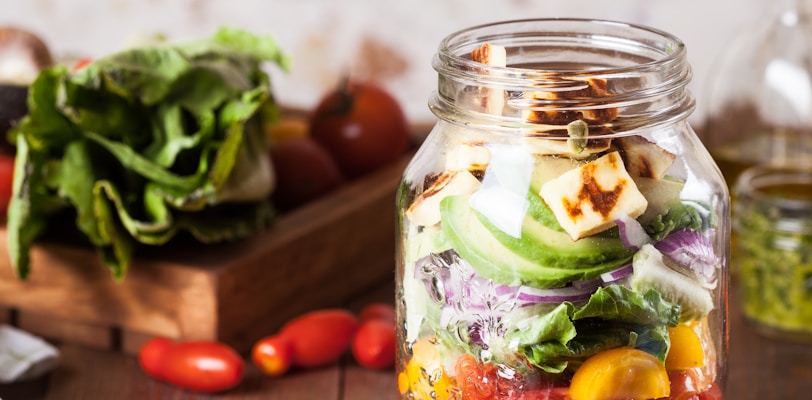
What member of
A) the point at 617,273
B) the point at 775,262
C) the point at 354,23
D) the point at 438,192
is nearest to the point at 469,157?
the point at 438,192

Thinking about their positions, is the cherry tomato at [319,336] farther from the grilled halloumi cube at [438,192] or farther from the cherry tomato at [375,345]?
the grilled halloumi cube at [438,192]

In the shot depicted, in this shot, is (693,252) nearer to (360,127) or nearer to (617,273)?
(617,273)

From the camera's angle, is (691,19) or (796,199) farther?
(691,19)

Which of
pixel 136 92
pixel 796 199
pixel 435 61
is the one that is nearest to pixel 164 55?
pixel 136 92

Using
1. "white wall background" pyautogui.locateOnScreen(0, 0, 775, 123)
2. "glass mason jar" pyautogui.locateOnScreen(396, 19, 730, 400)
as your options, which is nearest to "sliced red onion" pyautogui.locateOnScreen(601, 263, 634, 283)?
"glass mason jar" pyautogui.locateOnScreen(396, 19, 730, 400)

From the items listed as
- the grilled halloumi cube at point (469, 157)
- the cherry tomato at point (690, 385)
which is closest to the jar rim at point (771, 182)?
the cherry tomato at point (690, 385)

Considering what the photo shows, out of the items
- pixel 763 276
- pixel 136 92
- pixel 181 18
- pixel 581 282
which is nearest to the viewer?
pixel 581 282

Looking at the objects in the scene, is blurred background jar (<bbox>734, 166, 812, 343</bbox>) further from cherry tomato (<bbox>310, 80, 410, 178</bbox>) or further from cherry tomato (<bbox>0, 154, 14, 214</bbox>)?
cherry tomato (<bbox>0, 154, 14, 214</bbox>)

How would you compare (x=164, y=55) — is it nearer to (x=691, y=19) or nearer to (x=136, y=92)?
(x=136, y=92)
